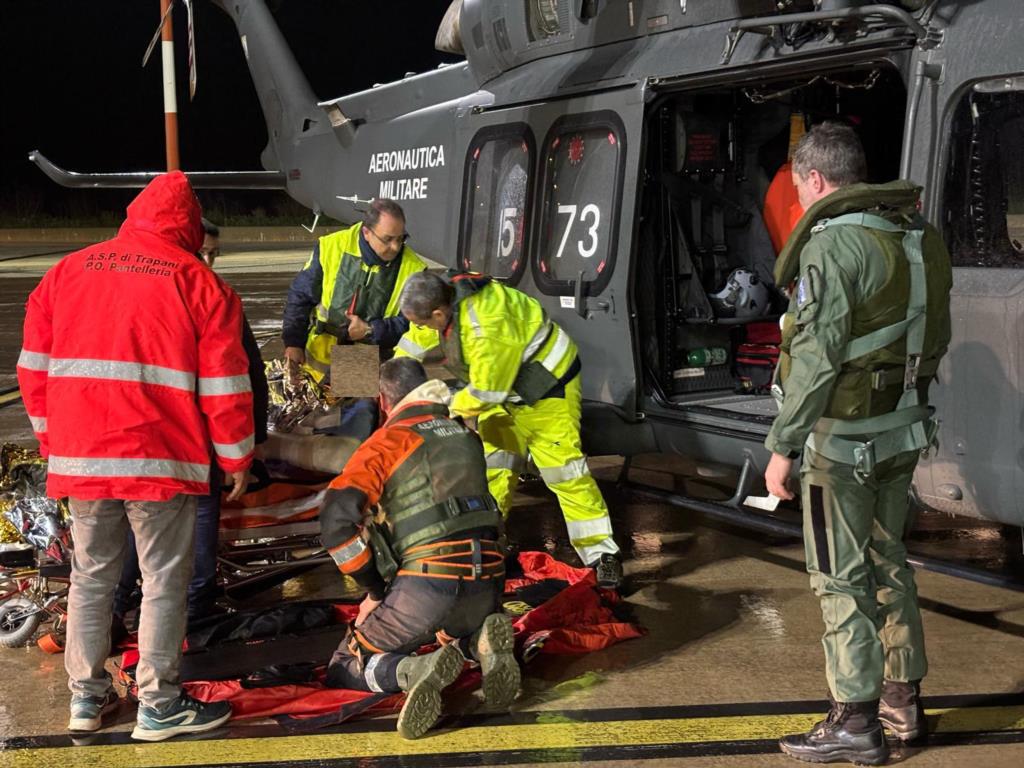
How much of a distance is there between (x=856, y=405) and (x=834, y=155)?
0.77m

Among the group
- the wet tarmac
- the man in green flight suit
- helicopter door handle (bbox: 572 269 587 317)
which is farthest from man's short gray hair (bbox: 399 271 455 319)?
the man in green flight suit

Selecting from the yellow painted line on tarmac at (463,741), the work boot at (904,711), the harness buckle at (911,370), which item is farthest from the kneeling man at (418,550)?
the harness buckle at (911,370)

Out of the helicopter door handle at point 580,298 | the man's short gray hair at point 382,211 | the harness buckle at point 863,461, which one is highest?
the man's short gray hair at point 382,211

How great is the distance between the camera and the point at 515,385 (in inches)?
219

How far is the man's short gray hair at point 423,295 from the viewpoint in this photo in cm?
516

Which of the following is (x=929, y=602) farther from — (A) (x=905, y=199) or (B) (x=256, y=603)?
(B) (x=256, y=603)

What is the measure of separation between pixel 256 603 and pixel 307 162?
218 inches

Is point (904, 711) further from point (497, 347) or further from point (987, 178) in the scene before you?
point (497, 347)

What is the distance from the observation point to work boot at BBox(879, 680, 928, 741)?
3996 millimetres

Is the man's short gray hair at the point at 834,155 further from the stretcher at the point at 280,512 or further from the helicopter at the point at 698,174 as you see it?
the stretcher at the point at 280,512

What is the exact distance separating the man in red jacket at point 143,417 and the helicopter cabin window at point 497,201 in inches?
110

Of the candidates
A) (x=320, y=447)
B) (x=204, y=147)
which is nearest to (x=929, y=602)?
(x=320, y=447)

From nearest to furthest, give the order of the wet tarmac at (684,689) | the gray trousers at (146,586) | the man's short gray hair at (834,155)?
the man's short gray hair at (834,155), the wet tarmac at (684,689), the gray trousers at (146,586)

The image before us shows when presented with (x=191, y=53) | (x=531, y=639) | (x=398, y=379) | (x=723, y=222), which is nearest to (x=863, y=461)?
(x=531, y=639)
